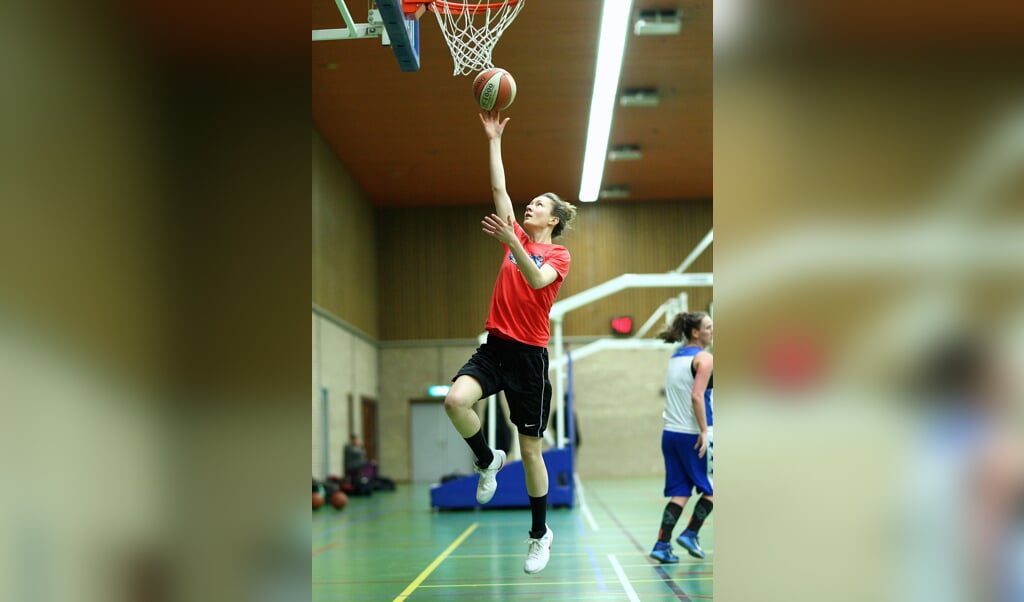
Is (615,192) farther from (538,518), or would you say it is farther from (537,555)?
(537,555)

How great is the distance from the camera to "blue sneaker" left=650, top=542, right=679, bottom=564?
7543mm

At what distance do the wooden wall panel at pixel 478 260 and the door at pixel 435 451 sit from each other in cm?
233

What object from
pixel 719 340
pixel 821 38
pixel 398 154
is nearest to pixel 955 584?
pixel 719 340

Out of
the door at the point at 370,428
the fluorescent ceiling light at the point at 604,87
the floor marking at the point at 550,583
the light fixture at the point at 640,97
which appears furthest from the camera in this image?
the door at the point at 370,428

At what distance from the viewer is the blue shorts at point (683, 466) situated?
7.50m

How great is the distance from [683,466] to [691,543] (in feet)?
1.96

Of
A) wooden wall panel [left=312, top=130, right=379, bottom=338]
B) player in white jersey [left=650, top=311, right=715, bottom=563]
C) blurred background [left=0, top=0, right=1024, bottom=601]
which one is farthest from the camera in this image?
wooden wall panel [left=312, top=130, right=379, bottom=338]

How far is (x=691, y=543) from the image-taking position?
762 centimetres

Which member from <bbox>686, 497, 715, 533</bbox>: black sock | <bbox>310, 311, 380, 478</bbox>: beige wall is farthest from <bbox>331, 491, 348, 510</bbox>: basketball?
<bbox>686, 497, 715, 533</bbox>: black sock

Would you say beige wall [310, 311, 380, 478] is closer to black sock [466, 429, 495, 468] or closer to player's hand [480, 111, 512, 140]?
black sock [466, 429, 495, 468]

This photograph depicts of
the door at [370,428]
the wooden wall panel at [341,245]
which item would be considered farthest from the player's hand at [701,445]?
the door at [370,428]

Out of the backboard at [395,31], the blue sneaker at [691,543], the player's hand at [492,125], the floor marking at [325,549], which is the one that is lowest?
the floor marking at [325,549]

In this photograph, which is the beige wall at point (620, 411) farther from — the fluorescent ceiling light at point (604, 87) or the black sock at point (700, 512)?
the black sock at point (700, 512)

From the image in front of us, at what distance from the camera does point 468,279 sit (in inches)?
1029
